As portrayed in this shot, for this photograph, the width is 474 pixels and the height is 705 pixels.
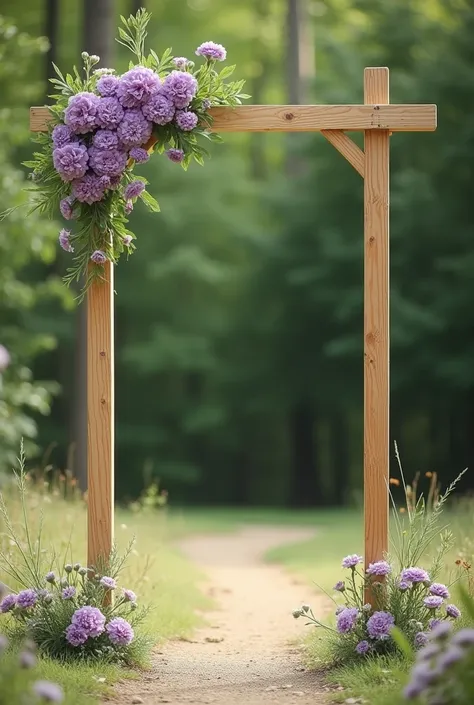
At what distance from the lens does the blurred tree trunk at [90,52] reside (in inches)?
490

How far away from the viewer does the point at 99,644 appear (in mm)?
5332

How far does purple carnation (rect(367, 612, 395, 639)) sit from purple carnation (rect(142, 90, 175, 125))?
2878 millimetres

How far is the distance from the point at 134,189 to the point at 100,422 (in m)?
1.30

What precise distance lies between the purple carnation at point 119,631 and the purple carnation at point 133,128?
8.39ft

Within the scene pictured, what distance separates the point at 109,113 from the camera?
538 cm

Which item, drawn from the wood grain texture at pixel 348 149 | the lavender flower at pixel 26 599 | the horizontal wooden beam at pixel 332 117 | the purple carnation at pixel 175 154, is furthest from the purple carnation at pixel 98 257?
the lavender flower at pixel 26 599

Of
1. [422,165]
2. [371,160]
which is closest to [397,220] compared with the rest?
[422,165]

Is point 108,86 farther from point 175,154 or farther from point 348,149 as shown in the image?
point 348,149

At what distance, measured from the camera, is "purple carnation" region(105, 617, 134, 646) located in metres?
5.24

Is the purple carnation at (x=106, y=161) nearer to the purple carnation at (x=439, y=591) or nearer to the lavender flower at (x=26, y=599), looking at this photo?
the lavender flower at (x=26, y=599)

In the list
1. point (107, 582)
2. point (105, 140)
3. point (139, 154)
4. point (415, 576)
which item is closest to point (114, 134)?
point (105, 140)

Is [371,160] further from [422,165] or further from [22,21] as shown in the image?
[22,21]

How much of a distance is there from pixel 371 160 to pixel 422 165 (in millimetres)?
12232

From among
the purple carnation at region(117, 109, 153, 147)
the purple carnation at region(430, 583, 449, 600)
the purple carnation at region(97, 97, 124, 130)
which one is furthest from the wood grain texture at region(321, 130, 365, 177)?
the purple carnation at region(430, 583, 449, 600)
